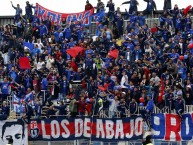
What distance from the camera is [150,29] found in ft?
152

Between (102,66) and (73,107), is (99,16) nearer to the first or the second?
(102,66)

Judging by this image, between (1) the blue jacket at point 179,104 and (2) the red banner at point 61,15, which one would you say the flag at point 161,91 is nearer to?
(1) the blue jacket at point 179,104

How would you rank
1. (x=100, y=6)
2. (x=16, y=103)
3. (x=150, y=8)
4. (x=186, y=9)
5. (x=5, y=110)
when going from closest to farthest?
(x=5, y=110) < (x=16, y=103) < (x=186, y=9) < (x=100, y=6) < (x=150, y=8)

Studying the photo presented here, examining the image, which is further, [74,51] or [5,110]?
[74,51]

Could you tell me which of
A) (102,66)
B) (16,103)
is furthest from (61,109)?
(102,66)

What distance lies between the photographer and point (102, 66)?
43125 mm

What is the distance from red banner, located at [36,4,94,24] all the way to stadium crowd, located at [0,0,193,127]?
0.89 meters

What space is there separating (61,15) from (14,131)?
16.3 meters

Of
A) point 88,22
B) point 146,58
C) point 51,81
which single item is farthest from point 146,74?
point 88,22

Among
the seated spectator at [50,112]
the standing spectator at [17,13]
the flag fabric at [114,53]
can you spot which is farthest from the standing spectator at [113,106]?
the standing spectator at [17,13]

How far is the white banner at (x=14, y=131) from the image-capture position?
36.3m

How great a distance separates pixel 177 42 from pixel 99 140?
8.53 m

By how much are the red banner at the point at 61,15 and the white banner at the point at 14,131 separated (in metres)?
15.4

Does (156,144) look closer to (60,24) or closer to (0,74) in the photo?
(0,74)
